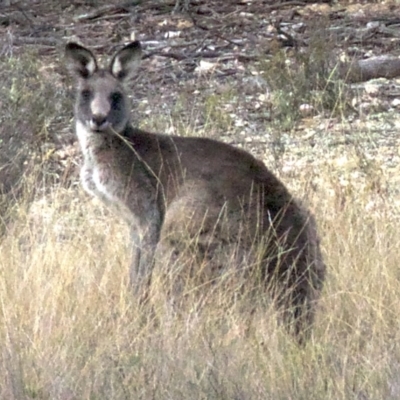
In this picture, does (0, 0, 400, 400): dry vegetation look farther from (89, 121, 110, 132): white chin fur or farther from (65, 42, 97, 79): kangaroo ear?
(65, 42, 97, 79): kangaroo ear

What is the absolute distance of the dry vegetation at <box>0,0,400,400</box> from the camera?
12.7 ft

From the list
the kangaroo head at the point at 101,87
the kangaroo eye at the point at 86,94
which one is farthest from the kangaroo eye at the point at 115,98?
the kangaroo eye at the point at 86,94

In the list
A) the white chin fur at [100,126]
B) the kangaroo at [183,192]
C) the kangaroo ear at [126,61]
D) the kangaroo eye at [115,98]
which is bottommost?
the kangaroo at [183,192]

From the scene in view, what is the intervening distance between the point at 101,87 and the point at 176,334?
1.91 meters

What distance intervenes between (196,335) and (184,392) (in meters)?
0.64

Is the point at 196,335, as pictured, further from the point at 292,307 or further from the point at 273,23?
the point at 273,23

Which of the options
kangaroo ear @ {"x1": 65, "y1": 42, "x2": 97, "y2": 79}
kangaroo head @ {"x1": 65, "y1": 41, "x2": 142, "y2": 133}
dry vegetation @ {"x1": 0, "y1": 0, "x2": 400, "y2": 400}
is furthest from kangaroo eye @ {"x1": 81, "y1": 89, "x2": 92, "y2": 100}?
dry vegetation @ {"x1": 0, "y1": 0, "x2": 400, "y2": 400}

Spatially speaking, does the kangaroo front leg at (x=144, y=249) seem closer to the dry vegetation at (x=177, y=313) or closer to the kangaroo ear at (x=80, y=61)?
the dry vegetation at (x=177, y=313)

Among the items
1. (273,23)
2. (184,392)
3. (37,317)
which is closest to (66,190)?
(37,317)

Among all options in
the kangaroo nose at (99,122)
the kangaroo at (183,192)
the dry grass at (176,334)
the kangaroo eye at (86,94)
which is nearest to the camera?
the dry grass at (176,334)

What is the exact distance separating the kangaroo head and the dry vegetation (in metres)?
0.64

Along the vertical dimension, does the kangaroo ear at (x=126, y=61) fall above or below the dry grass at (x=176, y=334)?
above

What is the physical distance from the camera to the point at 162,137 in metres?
5.86

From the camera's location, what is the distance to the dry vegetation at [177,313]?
3.88m
